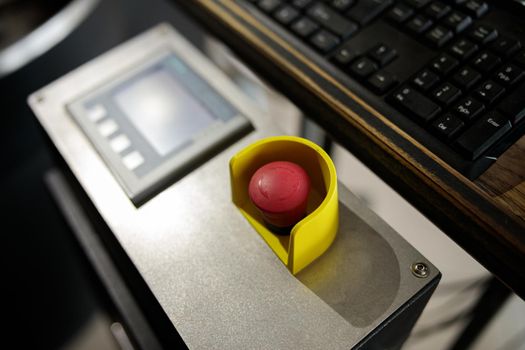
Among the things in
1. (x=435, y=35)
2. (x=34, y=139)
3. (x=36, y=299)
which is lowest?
(x=435, y=35)

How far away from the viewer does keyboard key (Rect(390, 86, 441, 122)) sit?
1.30 ft

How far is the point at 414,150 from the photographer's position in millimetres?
392

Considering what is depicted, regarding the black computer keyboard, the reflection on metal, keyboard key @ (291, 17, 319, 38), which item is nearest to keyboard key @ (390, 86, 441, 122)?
the black computer keyboard

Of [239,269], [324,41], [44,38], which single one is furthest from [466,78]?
[44,38]

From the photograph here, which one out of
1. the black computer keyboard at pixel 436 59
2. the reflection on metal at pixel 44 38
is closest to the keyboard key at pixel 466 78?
the black computer keyboard at pixel 436 59

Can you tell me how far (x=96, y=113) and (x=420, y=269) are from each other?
298mm

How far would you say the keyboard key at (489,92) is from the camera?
1.29 ft

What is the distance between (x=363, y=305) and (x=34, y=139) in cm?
48

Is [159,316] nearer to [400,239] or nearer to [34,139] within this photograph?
[400,239]

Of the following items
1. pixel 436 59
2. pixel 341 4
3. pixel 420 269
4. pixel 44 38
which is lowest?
pixel 420 269

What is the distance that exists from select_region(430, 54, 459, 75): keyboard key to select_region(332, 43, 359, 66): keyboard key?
6 cm

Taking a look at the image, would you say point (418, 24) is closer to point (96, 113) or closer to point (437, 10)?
point (437, 10)

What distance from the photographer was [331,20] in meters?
0.46

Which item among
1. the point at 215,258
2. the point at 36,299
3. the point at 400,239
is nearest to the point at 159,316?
the point at 215,258
